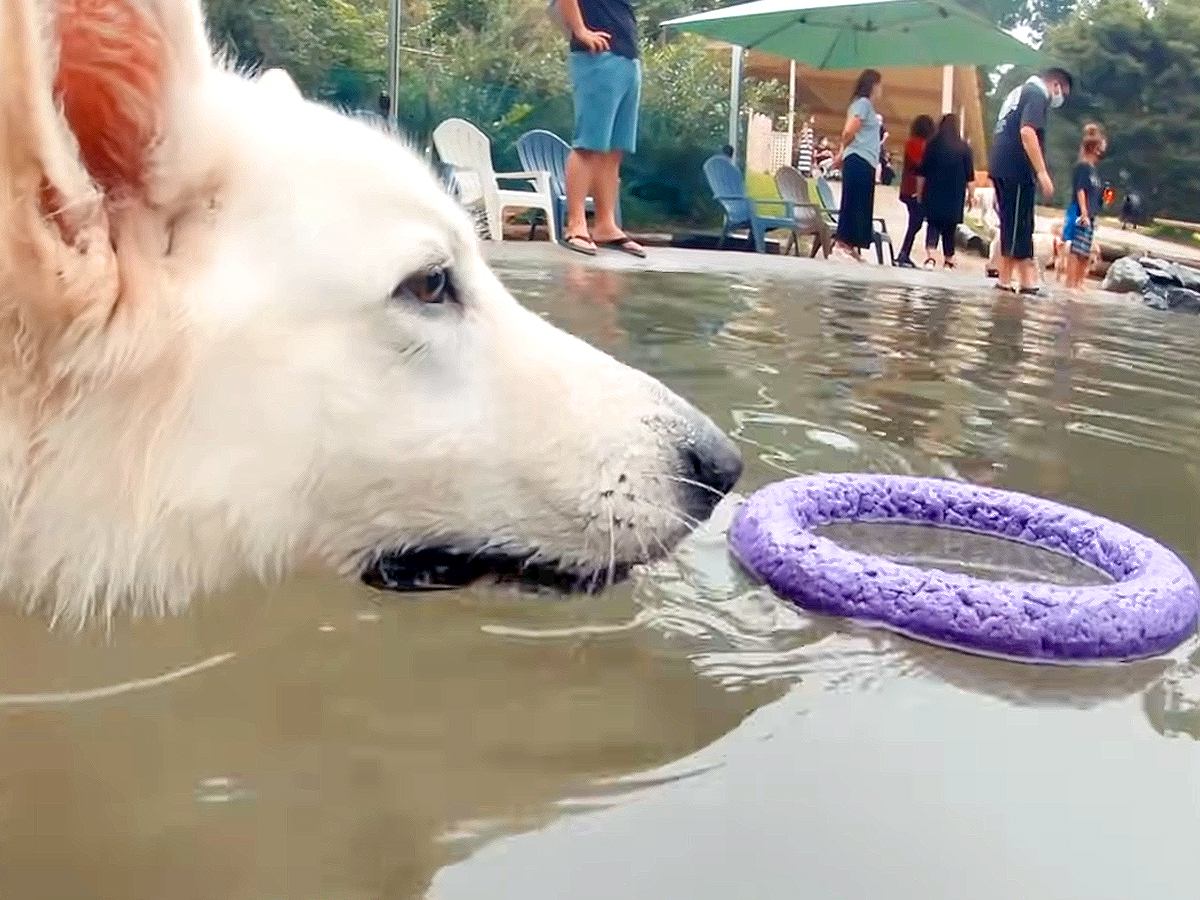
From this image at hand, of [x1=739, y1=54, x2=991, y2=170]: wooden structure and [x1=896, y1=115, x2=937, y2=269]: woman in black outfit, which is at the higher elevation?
[x1=739, y1=54, x2=991, y2=170]: wooden structure

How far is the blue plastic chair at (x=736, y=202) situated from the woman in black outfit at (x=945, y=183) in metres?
1.76

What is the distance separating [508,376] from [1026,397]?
3.60 meters

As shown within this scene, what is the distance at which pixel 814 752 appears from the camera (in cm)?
201

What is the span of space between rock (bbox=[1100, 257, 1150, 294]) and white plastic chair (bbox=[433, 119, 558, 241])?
5.21 m

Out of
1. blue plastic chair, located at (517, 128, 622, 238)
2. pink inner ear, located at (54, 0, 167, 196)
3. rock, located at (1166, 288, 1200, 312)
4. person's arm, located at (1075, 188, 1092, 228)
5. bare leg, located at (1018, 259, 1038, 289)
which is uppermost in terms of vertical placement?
blue plastic chair, located at (517, 128, 622, 238)

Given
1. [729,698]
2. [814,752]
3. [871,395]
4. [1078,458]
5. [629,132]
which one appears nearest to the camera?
[814,752]

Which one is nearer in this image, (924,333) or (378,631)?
(378,631)

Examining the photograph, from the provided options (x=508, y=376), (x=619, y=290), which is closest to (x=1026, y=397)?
(x=619, y=290)

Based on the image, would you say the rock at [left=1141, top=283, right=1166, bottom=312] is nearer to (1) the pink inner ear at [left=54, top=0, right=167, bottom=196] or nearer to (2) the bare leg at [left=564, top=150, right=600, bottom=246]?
(2) the bare leg at [left=564, top=150, right=600, bottom=246]

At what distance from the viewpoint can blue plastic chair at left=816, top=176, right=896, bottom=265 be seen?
1515 centimetres

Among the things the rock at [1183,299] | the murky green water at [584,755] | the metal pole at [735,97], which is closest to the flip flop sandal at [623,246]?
the rock at [1183,299]

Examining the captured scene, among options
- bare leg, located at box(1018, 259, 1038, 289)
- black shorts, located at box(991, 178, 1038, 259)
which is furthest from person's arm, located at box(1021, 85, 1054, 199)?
bare leg, located at box(1018, 259, 1038, 289)

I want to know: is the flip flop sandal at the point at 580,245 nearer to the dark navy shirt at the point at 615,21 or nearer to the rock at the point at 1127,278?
the dark navy shirt at the point at 615,21

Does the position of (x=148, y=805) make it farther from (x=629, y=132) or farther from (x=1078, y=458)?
(x=629, y=132)
